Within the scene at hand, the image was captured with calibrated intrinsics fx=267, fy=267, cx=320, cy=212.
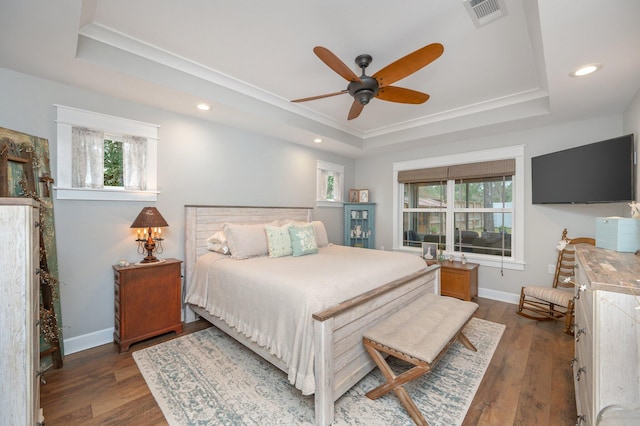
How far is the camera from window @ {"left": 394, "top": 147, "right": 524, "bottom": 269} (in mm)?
3830

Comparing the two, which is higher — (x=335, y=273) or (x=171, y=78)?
(x=171, y=78)

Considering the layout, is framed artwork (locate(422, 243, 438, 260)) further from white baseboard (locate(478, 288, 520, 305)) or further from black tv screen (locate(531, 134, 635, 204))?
black tv screen (locate(531, 134, 635, 204))

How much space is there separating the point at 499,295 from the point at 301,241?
310 cm

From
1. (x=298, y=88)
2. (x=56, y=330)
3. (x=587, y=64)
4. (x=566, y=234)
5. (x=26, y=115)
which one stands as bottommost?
(x=56, y=330)

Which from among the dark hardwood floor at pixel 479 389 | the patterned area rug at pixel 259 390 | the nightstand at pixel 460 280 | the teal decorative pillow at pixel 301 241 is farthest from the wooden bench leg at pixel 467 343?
the teal decorative pillow at pixel 301 241

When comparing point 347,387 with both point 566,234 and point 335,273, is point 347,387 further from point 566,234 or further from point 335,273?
point 566,234

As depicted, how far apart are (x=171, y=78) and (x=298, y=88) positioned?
4.13 feet

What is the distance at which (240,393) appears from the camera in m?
1.92

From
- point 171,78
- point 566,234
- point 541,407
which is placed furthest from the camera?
point 566,234

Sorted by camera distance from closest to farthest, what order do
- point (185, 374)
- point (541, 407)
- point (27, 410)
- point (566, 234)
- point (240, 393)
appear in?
point (27, 410) → point (541, 407) → point (240, 393) → point (185, 374) → point (566, 234)

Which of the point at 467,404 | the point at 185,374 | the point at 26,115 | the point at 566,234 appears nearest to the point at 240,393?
the point at 185,374

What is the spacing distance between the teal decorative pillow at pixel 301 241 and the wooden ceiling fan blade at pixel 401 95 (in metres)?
1.66

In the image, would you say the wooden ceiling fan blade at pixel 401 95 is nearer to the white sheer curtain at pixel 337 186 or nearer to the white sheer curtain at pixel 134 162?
the white sheer curtain at pixel 134 162

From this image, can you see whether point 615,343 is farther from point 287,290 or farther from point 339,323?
point 287,290
